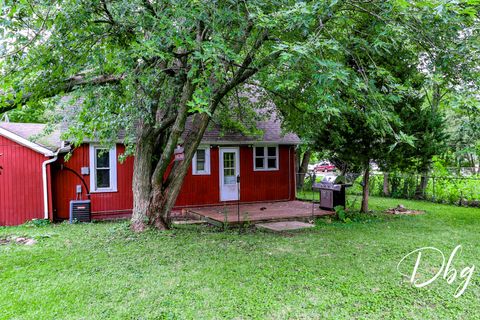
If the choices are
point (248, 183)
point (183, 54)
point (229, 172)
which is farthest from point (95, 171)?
point (183, 54)

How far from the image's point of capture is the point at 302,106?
859cm

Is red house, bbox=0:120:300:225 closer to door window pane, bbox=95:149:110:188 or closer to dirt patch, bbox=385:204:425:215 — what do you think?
door window pane, bbox=95:149:110:188

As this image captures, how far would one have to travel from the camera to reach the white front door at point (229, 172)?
1151 centimetres

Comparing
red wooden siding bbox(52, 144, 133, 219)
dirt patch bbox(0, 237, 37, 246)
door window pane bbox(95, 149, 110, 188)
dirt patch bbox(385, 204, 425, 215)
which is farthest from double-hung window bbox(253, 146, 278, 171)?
dirt patch bbox(0, 237, 37, 246)

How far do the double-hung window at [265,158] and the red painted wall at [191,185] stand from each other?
0.18m

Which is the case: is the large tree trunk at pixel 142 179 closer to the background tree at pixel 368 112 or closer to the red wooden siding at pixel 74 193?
the red wooden siding at pixel 74 193

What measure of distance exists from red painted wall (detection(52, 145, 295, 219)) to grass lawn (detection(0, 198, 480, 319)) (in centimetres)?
197

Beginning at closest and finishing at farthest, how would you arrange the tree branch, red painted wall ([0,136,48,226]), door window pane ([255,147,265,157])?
the tree branch < red painted wall ([0,136,48,226]) < door window pane ([255,147,265,157])

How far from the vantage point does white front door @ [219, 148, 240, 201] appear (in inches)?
453

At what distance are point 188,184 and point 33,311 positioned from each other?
7.33 meters

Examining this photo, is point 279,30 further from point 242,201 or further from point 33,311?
point 242,201

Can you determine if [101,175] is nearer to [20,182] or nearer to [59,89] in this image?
[20,182]

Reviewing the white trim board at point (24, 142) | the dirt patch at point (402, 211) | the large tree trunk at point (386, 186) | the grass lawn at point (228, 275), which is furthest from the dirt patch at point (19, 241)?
the large tree trunk at point (386, 186)

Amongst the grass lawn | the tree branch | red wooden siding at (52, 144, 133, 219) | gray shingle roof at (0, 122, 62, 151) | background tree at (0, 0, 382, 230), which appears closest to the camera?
the grass lawn
